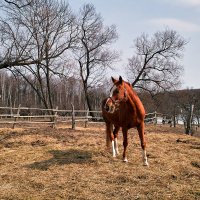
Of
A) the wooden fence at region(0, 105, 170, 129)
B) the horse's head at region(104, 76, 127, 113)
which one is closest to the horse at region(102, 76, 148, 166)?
the horse's head at region(104, 76, 127, 113)

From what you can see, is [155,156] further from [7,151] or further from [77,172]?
[7,151]

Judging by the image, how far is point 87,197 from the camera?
543cm

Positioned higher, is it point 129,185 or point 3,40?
point 3,40

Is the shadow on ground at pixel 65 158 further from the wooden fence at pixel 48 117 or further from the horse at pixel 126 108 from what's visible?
the wooden fence at pixel 48 117

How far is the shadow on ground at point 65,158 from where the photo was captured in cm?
765

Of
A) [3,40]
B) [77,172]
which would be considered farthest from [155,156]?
[3,40]

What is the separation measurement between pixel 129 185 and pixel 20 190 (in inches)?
73.0

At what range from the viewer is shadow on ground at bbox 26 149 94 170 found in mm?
7646

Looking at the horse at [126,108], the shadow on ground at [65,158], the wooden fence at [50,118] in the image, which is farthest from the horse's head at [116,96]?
the wooden fence at [50,118]

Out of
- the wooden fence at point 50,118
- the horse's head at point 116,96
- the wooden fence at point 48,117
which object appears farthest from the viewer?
the wooden fence at point 50,118

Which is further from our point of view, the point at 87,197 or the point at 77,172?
the point at 77,172

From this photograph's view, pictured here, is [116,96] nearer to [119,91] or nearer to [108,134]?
[119,91]

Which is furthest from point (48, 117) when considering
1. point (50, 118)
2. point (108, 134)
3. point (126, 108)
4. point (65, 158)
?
point (126, 108)

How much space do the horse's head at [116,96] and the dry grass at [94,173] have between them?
1.27 meters
